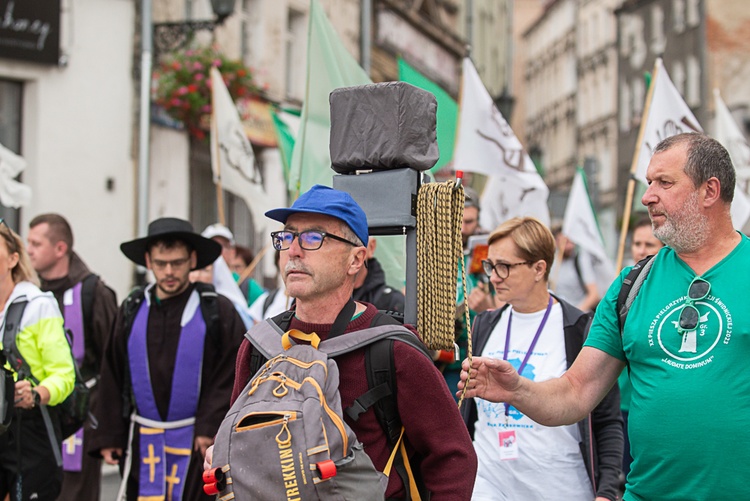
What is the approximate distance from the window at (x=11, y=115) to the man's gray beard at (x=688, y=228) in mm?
10959

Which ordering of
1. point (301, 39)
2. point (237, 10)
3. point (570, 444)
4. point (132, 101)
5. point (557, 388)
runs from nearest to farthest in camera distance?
point (557, 388), point (570, 444), point (132, 101), point (237, 10), point (301, 39)

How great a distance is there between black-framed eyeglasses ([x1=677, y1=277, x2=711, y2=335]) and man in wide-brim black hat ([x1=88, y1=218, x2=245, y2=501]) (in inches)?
123

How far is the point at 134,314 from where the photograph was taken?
241 inches

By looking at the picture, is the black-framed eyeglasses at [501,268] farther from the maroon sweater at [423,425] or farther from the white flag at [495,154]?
the white flag at [495,154]

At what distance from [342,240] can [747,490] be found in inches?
59.9

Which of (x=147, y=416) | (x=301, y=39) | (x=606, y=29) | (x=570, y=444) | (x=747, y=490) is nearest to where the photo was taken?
(x=747, y=490)

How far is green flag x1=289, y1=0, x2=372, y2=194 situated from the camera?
7.16 metres

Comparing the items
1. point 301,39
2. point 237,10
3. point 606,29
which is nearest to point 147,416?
point 237,10

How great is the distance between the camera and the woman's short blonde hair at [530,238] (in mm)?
5141

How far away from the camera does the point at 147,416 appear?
597cm

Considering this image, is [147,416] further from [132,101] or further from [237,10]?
[237,10]

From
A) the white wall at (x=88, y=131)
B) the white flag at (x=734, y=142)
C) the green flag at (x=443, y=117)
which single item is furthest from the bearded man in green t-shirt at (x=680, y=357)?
the white wall at (x=88, y=131)

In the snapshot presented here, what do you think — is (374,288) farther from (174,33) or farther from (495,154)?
(174,33)

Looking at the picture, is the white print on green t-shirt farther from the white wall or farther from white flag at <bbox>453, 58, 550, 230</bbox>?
the white wall
